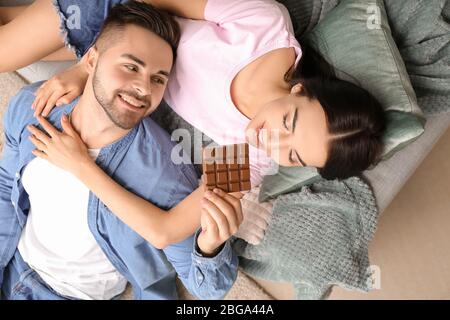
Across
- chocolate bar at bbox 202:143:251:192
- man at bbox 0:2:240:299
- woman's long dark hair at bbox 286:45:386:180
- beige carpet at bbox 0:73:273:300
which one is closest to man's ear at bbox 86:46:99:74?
man at bbox 0:2:240:299

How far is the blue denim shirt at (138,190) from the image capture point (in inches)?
48.2

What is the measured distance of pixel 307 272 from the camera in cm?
122

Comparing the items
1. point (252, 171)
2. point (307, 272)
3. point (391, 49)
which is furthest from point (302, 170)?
point (391, 49)

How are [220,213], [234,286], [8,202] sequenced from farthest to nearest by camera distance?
[234,286] < [8,202] < [220,213]

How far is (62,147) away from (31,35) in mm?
371

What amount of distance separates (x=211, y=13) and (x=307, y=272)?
0.74m

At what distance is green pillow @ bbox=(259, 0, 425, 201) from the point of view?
1.12 metres

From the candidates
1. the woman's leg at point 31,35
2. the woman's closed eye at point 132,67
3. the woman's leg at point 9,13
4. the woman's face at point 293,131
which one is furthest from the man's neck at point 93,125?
the woman's leg at point 9,13

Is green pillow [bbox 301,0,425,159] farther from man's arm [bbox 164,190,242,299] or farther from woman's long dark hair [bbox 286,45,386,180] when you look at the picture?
man's arm [bbox 164,190,242,299]

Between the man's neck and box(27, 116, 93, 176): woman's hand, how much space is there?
0.06 ft

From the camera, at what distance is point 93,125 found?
1192mm

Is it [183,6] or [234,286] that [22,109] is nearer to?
[183,6]

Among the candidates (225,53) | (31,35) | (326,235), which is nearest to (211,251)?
(326,235)

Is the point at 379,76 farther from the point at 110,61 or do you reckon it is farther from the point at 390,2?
the point at 110,61
